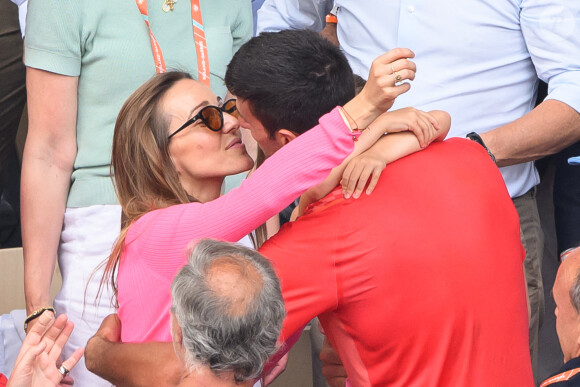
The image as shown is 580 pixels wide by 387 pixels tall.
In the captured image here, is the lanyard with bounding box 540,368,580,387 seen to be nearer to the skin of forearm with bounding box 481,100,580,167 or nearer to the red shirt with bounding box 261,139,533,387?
the red shirt with bounding box 261,139,533,387

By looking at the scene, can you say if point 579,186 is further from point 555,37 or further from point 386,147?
point 386,147

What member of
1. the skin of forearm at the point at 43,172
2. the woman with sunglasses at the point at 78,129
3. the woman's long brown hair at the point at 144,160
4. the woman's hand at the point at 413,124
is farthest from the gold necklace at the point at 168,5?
the woman's hand at the point at 413,124

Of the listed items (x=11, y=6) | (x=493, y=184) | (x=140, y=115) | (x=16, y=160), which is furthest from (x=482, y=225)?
(x=16, y=160)

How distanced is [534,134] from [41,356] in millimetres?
1586

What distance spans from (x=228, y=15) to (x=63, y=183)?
0.78 m

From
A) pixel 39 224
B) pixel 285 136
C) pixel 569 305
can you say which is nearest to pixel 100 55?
pixel 39 224

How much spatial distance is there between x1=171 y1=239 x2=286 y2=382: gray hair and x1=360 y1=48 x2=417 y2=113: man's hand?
1.50 ft

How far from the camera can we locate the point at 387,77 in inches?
62.1

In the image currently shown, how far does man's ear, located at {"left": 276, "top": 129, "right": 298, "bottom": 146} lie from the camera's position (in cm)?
176

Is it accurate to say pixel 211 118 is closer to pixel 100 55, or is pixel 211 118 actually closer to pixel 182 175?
pixel 182 175

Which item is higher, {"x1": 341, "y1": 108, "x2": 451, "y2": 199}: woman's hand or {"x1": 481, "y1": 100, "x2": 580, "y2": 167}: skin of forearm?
{"x1": 341, "y1": 108, "x2": 451, "y2": 199}: woman's hand

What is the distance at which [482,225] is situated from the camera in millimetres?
1607

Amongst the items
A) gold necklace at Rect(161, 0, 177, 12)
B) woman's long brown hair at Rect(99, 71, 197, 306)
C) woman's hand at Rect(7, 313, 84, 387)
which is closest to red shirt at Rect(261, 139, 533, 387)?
woman's long brown hair at Rect(99, 71, 197, 306)

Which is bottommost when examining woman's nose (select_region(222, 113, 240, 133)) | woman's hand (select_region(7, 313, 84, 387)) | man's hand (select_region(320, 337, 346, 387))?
man's hand (select_region(320, 337, 346, 387))
